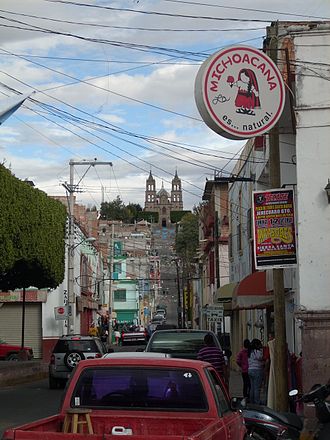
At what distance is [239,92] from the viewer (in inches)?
535

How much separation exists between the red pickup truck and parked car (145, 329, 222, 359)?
1108 cm

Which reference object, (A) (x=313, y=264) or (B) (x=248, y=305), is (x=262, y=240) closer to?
(A) (x=313, y=264)

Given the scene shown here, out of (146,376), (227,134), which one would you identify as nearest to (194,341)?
(227,134)

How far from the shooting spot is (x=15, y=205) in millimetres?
25906

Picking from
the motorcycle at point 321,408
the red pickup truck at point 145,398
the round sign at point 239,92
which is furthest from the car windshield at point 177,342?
the red pickup truck at point 145,398

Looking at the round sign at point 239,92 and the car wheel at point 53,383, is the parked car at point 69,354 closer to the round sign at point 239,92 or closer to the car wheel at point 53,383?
the car wheel at point 53,383

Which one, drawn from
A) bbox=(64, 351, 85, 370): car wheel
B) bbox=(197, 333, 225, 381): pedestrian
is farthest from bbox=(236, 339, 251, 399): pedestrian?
bbox=(64, 351, 85, 370): car wheel

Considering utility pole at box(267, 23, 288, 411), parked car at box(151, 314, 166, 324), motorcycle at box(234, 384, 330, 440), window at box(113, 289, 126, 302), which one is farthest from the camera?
window at box(113, 289, 126, 302)

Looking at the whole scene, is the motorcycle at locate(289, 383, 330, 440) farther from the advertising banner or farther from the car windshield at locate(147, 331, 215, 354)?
the car windshield at locate(147, 331, 215, 354)

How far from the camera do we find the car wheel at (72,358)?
1022 inches

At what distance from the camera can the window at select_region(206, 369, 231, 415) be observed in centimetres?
819

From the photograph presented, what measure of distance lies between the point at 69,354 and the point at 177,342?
7.53 metres

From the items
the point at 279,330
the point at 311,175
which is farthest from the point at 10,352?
the point at 279,330

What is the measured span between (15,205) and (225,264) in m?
26.8
